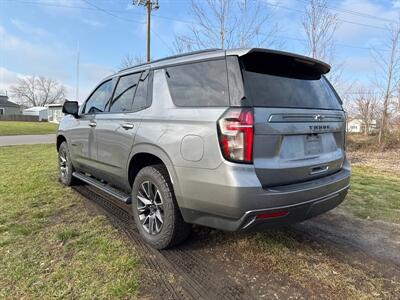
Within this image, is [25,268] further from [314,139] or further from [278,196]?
[314,139]

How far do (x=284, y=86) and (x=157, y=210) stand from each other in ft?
5.70

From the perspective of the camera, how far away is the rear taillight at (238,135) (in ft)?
7.80

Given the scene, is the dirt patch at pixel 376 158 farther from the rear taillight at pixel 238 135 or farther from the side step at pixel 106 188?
the rear taillight at pixel 238 135

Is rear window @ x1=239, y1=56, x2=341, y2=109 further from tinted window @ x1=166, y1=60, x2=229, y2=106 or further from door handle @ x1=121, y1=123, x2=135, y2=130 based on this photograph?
door handle @ x1=121, y1=123, x2=135, y2=130

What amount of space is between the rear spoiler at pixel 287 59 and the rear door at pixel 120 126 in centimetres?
132

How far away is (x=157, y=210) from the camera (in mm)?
3203

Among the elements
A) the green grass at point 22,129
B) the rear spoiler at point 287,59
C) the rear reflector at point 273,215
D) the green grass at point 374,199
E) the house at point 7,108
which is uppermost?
the house at point 7,108

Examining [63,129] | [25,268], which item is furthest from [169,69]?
[63,129]

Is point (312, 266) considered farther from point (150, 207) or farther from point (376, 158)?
point (376, 158)

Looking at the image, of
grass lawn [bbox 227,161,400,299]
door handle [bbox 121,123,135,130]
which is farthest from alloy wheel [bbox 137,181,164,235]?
grass lawn [bbox 227,161,400,299]

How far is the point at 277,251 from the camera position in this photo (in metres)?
3.17

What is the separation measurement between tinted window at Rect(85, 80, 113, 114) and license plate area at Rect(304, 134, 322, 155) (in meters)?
2.77

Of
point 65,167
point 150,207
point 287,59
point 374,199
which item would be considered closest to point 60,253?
point 150,207

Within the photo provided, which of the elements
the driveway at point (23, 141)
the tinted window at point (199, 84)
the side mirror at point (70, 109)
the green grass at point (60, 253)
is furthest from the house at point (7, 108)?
the tinted window at point (199, 84)
